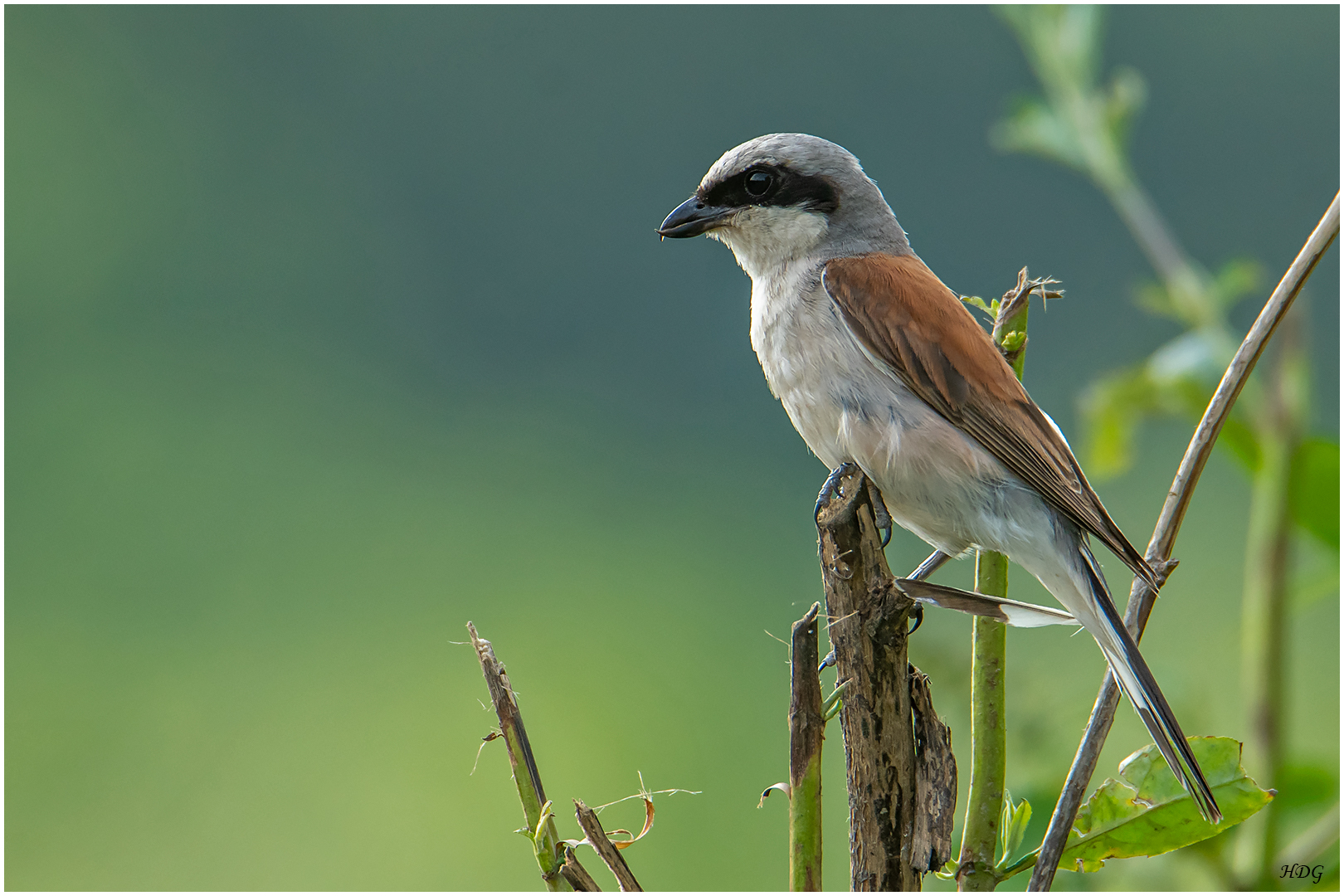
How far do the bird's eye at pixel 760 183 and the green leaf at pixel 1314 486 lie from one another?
104 centimetres

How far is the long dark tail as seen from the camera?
1017 millimetres

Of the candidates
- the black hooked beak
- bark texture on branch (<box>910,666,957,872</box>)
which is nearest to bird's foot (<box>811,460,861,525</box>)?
bark texture on branch (<box>910,666,957,872</box>)

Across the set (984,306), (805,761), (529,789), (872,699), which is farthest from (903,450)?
(529,789)

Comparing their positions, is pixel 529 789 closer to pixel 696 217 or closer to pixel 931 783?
pixel 931 783

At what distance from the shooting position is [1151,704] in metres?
1.23

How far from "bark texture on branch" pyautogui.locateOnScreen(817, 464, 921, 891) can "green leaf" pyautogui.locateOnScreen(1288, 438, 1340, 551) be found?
482mm

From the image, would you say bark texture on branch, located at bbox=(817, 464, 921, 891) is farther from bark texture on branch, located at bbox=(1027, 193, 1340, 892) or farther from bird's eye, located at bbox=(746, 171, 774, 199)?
bird's eye, located at bbox=(746, 171, 774, 199)

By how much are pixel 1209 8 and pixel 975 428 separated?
12.0 meters

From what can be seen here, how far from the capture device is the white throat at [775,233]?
6.83 ft

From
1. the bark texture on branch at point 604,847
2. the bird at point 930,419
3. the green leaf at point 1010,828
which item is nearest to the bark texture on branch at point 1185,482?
the green leaf at point 1010,828

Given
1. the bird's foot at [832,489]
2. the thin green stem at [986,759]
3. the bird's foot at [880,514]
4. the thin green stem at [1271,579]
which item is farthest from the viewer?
the bird's foot at [880,514]

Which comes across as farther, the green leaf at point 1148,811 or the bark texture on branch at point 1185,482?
the green leaf at point 1148,811

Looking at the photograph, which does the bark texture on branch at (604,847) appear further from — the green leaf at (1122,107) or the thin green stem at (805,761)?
the green leaf at (1122,107)

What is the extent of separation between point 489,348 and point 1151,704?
10.8 m
